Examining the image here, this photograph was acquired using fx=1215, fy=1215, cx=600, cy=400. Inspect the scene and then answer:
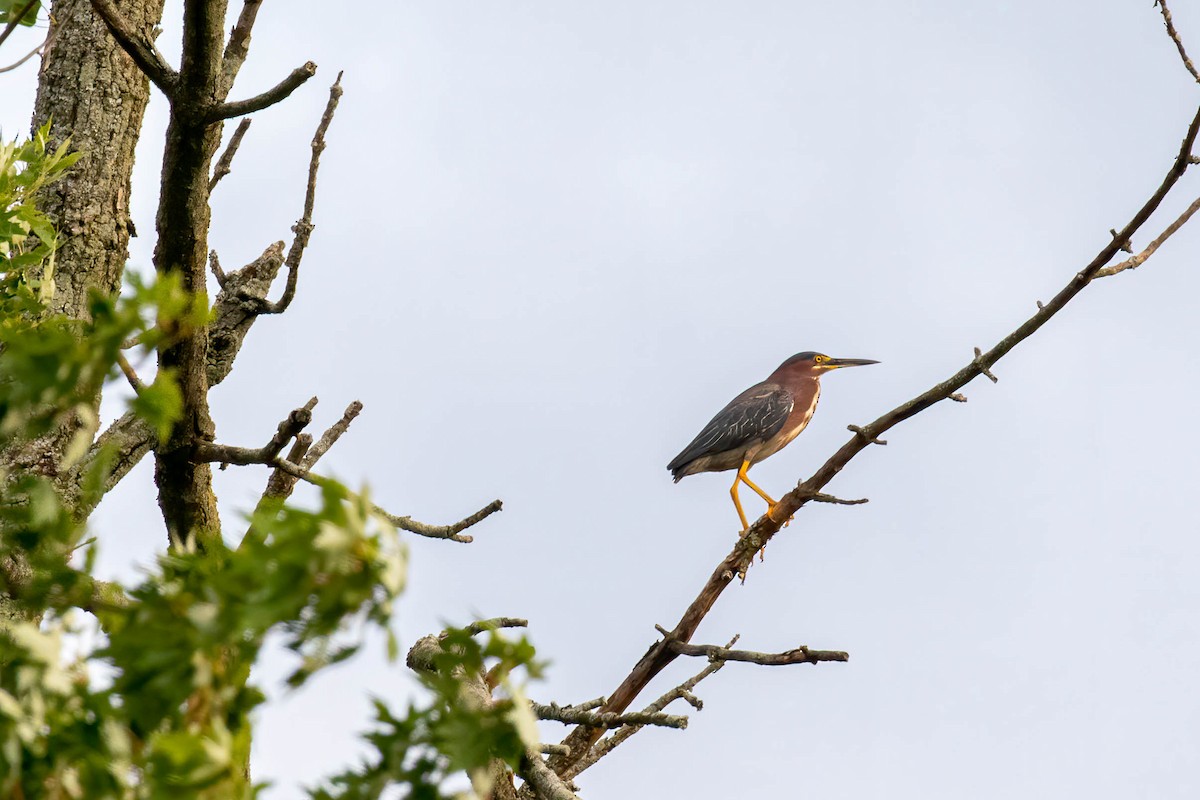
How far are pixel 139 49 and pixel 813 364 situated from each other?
828 cm

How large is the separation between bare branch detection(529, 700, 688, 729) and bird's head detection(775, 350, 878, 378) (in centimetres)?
733

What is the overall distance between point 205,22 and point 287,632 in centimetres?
212

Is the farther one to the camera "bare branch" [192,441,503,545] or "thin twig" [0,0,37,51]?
"bare branch" [192,441,503,545]

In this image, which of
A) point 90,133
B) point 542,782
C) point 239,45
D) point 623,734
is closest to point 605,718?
point 542,782

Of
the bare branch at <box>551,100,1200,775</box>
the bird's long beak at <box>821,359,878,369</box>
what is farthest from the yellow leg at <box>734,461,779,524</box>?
the bare branch at <box>551,100,1200,775</box>

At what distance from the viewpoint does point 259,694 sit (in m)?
1.39

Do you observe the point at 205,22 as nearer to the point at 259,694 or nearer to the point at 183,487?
the point at 183,487

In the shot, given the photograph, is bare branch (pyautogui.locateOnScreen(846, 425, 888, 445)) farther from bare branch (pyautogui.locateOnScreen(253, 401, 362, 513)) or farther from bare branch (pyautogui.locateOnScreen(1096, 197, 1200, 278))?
bare branch (pyautogui.locateOnScreen(253, 401, 362, 513))

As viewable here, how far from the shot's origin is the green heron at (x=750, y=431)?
929 cm

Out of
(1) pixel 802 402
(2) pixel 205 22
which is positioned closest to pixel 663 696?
(2) pixel 205 22

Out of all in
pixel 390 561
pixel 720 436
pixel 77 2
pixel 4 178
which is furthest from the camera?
pixel 720 436

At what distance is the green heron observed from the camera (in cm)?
929

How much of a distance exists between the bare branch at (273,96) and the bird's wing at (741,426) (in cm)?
661

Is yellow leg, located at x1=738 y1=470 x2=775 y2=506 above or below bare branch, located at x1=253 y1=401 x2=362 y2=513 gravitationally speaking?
above
